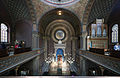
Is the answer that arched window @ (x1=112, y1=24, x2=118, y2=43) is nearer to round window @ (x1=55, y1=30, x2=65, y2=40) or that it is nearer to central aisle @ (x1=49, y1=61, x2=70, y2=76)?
central aisle @ (x1=49, y1=61, x2=70, y2=76)

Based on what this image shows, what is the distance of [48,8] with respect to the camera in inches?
519

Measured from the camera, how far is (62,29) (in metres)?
25.2

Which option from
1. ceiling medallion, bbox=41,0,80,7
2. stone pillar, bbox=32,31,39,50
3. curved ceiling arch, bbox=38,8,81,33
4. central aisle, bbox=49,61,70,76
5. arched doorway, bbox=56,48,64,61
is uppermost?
ceiling medallion, bbox=41,0,80,7

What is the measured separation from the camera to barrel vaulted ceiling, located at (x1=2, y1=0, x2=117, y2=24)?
1100 cm

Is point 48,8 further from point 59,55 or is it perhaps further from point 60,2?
point 59,55

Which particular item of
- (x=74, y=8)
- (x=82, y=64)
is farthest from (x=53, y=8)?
(x=82, y=64)

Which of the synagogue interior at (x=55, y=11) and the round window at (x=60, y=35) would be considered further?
the round window at (x=60, y=35)

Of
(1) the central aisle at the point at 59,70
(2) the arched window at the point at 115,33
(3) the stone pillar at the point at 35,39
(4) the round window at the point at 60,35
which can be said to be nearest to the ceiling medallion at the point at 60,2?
(3) the stone pillar at the point at 35,39

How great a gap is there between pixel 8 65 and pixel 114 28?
1640cm

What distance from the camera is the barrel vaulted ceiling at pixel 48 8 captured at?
1100cm

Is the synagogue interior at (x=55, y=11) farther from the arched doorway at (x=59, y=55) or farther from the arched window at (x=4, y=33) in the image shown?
the arched doorway at (x=59, y=55)

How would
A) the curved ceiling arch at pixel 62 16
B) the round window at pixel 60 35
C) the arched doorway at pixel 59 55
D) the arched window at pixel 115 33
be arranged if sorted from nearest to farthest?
1. the curved ceiling arch at pixel 62 16
2. the arched window at pixel 115 33
3. the arched doorway at pixel 59 55
4. the round window at pixel 60 35

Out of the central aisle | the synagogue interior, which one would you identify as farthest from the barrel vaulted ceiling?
the central aisle

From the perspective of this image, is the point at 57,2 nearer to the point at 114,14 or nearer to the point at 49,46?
the point at 114,14
